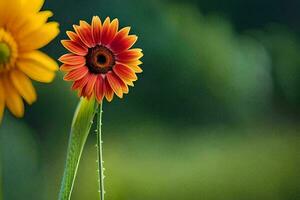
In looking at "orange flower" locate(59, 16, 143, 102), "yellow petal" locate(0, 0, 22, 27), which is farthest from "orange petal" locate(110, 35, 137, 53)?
"yellow petal" locate(0, 0, 22, 27)

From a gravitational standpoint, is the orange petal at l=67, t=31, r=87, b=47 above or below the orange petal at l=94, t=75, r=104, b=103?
above

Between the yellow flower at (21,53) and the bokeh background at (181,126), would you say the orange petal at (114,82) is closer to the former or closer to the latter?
the yellow flower at (21,53)

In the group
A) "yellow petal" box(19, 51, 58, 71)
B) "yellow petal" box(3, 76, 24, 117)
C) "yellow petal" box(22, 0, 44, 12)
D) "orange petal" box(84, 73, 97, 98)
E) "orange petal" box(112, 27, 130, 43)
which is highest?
"yellow petal" box(22, 0, 44, 12)

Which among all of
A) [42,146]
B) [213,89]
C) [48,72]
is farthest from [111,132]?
[48,72]

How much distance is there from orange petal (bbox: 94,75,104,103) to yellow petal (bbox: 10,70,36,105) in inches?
2.5

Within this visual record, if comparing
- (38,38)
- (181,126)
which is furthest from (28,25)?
(181,126)

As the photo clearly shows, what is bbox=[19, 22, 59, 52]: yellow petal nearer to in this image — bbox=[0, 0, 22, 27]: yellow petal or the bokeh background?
bbox=[0, 0, 22, 27]: yellow petal

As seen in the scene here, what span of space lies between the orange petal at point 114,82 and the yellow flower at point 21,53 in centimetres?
7

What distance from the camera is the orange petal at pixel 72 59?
72 cm

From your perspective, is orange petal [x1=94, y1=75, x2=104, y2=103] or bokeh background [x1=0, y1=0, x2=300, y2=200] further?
bokeh background [x1=0, y1=0, x2=300, y2=200]

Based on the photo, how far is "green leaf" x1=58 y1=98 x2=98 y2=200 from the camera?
72cm

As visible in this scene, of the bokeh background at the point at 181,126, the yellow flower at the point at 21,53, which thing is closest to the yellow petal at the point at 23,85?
the yellow flower at the point at 21,53

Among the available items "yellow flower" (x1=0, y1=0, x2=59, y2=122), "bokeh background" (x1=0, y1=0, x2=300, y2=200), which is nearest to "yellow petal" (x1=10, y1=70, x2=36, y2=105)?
"yellow flower" (x1=0, y1=0, x2=59, y2=122)

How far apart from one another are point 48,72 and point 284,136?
1.87 feet
